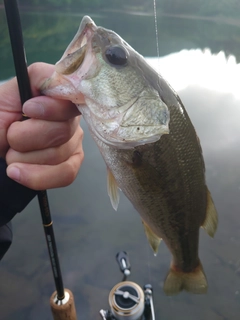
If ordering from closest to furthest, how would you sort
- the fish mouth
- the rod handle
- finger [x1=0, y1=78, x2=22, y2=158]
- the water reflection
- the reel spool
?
1. the fish mouth
2. finger [x1=0, y1=78, x2=22, y2=158]
3. the rod handle
4. the reel spool
5. the water reflection

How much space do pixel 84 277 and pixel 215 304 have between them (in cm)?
132

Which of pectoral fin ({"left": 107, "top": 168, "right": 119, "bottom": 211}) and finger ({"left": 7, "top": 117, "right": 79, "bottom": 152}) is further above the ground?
finger ({"left": 7, "top": 117, "right": 79, "bottom": 152})

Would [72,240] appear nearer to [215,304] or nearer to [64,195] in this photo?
[64,195]

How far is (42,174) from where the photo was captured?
3.33 ft

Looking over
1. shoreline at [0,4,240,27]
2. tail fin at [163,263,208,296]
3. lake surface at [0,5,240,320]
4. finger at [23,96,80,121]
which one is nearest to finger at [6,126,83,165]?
finger at [23,96,80,121]

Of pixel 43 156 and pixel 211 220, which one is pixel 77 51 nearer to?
pixel 43 156

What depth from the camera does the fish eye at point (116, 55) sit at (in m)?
1.02

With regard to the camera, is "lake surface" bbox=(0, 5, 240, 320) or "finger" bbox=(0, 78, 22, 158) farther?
"lake surface" bbox=(0, 5, 240, 320)

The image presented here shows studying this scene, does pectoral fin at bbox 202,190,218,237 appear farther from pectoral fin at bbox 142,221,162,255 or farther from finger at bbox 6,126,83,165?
finger at bbox 6,126,83,165

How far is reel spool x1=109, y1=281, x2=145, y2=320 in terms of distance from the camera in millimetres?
2148

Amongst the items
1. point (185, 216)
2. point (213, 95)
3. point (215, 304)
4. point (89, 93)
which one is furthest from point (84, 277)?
point (213, 95)

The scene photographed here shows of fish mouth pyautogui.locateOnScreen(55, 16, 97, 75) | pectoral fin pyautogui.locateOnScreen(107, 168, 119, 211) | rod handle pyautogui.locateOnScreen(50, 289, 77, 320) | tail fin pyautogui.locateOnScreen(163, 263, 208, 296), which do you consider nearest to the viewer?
fish mouth pyautogui.locateOnScreen(55, 16, 97, 75)

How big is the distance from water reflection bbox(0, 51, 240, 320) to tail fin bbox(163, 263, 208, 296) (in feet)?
4.60

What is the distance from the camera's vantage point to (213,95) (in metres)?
8.21
